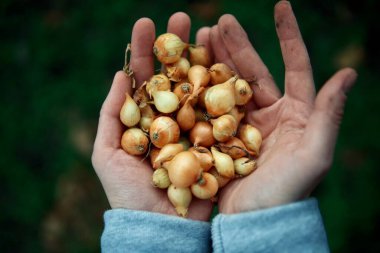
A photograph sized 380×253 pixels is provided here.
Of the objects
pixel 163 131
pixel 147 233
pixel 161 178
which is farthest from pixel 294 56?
pixel 147 233

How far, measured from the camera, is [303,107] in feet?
5.10

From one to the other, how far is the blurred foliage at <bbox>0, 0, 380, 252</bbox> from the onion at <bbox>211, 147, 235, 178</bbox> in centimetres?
96

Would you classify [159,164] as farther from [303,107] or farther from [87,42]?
[87,42]

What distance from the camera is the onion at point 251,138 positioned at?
163 centimetres

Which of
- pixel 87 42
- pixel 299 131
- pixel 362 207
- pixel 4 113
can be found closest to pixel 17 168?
pixel 4 113

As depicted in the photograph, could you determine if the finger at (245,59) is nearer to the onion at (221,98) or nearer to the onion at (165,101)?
the onion at (221,98)

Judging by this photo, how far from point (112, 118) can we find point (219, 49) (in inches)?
23.5

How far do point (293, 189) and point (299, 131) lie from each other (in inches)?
9.9

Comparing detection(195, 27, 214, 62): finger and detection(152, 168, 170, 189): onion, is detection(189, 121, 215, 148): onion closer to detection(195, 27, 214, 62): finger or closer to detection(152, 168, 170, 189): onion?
detection(152, 168, 170, 189): onion

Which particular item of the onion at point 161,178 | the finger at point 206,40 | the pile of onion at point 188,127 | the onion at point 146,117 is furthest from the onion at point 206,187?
the finger at point 206,40

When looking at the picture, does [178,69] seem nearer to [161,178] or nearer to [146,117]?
[146,117]

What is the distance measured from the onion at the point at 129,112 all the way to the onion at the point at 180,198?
313 millimetres

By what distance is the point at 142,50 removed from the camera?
5.90 feet

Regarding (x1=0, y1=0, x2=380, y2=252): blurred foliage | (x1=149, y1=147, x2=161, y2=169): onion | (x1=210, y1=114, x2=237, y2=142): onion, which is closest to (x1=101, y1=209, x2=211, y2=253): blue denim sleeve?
(x1=149, y1=147, x2=161, y2=169): onion
